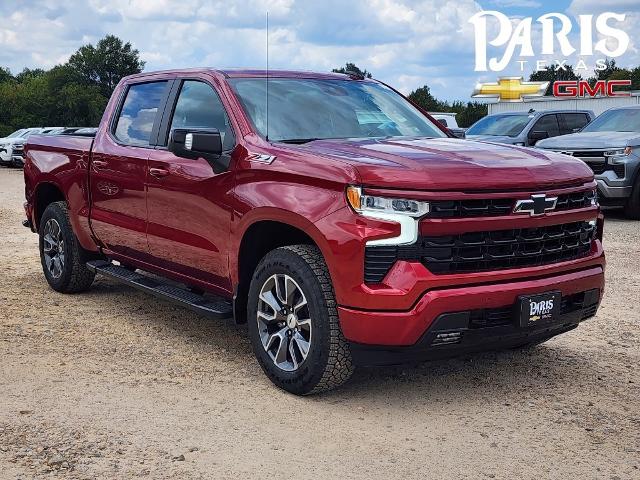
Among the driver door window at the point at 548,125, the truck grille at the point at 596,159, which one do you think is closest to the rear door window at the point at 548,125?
the driver door window at the point at 548,125

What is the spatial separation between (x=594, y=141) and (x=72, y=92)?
208ft

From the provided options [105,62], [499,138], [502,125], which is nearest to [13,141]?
[502,125]

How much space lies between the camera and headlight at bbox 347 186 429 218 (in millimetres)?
4488

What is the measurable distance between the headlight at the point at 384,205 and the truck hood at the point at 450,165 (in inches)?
2.8

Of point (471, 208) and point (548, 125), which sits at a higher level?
point (548, 125)

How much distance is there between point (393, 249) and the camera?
449cm

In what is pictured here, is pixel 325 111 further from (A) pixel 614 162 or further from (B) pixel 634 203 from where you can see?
(B) pixel 634 203

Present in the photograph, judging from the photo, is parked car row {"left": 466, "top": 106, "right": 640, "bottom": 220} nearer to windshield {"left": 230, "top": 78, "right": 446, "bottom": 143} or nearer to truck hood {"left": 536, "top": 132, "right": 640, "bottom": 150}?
truck hood {"left": 536, "top": 132, "right": 640, "bottom": 150}

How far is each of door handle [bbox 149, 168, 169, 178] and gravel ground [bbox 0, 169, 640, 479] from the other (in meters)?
1.19

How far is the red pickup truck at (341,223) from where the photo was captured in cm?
452

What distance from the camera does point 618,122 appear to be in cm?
1505

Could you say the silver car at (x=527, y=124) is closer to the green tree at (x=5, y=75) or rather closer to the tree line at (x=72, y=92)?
the tree line at (x=72, y=92)

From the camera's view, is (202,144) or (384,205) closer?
(384,205)

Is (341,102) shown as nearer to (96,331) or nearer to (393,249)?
(393,249)
